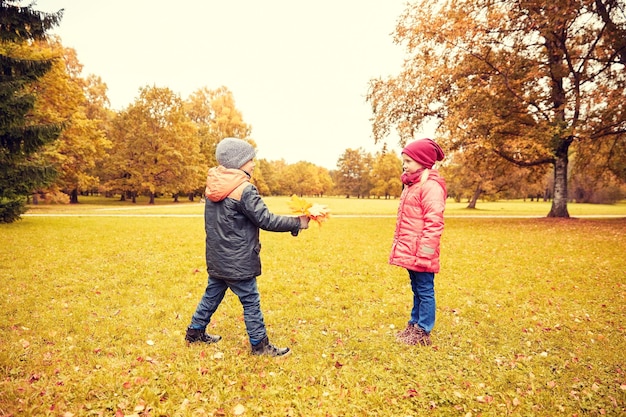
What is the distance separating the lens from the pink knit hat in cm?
423

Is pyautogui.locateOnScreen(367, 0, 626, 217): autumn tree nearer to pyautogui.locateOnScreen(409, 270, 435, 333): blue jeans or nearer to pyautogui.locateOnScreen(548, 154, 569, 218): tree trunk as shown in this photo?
pyautogui.locateOnScreen(548, 154, 569, 218): tree trunk

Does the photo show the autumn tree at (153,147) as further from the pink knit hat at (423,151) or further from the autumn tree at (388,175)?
the autumn tree at (388,175)

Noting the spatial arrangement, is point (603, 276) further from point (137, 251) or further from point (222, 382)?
point (137, 251)

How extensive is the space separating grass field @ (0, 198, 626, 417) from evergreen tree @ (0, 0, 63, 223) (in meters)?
5.28

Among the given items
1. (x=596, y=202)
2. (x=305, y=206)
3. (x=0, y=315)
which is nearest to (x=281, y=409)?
(x=305, y=206)

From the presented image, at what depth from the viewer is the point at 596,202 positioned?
66.0m

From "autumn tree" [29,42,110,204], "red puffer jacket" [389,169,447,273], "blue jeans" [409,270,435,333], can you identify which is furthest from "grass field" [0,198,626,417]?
"autumn tree" [29,42,110,204]

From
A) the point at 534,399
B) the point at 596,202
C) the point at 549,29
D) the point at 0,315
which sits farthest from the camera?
the point at 596,202

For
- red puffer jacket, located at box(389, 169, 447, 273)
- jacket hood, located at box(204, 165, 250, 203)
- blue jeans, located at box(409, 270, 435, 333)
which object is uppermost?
jacket hood, located at box(204, 165, 250, 203)

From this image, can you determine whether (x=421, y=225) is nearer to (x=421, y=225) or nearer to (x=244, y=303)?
(x=421, y=225)

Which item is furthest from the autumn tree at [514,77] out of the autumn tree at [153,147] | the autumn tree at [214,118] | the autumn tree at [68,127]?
the autumn tree at [214,118]

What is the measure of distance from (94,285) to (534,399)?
7.50 m

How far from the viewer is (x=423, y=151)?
4.23m

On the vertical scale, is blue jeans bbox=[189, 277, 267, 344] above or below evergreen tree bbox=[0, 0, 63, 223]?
below
